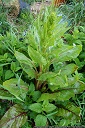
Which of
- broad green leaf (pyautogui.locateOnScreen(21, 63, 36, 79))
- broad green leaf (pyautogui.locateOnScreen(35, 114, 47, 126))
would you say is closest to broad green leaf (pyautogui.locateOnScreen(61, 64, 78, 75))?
broad green leaf (pyautogui.locateOnScreen(21, 63, 36, 79))

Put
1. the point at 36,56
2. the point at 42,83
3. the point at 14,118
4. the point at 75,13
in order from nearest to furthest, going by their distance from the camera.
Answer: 1. the point at 36,56
2. the point at 14,118
3. the point at 42,83
4. the point at 75,13

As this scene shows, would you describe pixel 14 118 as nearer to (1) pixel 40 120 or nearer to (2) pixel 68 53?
(1) pixel 40 120

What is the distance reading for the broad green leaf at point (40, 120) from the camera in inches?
72.4

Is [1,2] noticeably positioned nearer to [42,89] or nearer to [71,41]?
[71,41]

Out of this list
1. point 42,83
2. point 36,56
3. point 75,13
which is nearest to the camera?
point 36,56

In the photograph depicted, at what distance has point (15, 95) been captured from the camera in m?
1.86

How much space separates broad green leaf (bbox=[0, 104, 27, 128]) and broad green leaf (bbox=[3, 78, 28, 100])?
0.34ft

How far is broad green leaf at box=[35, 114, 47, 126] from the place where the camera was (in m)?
1.84

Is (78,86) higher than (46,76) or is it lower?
lower

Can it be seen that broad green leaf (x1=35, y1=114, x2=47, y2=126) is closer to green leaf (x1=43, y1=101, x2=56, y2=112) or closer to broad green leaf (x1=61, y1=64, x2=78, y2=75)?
green leaf (x1=43, y1=101, x2=56, y2=112)

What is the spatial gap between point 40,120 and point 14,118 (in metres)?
0.20

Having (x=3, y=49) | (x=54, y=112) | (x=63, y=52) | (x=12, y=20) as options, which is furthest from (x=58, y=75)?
(x=12, y=20)

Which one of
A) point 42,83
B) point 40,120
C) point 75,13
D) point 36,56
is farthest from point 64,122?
point 75,13

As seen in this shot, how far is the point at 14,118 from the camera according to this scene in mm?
1920
